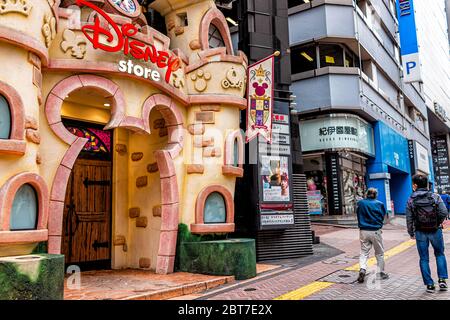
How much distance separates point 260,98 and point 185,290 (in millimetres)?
5488

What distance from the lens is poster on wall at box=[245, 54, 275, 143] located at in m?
10.8

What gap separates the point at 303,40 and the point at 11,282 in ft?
62.4

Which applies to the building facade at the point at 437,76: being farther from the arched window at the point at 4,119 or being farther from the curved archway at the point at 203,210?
the arched window at the point at 4,119

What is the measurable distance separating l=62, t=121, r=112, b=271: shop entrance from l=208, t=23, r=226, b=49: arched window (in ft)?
12.4

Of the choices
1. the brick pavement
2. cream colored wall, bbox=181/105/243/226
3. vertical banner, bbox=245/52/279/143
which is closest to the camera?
the brick pavement

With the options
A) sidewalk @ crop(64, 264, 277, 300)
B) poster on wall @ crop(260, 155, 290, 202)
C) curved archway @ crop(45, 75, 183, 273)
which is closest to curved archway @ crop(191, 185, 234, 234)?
curved archway @ crop(45, 75, 183, 273)

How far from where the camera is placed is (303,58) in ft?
71.4

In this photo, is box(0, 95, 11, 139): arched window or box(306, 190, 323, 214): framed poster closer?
box(0, 95, 11, 139): arched window

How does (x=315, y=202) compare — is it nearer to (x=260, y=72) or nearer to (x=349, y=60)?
(x=349, y=60)

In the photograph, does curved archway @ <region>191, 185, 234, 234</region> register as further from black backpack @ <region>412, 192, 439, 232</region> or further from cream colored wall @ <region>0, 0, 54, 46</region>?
cream colored wall @ <region>0, 0, 54, 46</region>

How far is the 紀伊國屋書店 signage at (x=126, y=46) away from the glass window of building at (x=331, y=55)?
556 inches

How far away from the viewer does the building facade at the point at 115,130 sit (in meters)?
6.72

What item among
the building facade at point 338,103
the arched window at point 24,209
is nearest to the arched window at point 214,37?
the arched window at point 24,209

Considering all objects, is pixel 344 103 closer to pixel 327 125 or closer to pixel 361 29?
pixel 327 125
